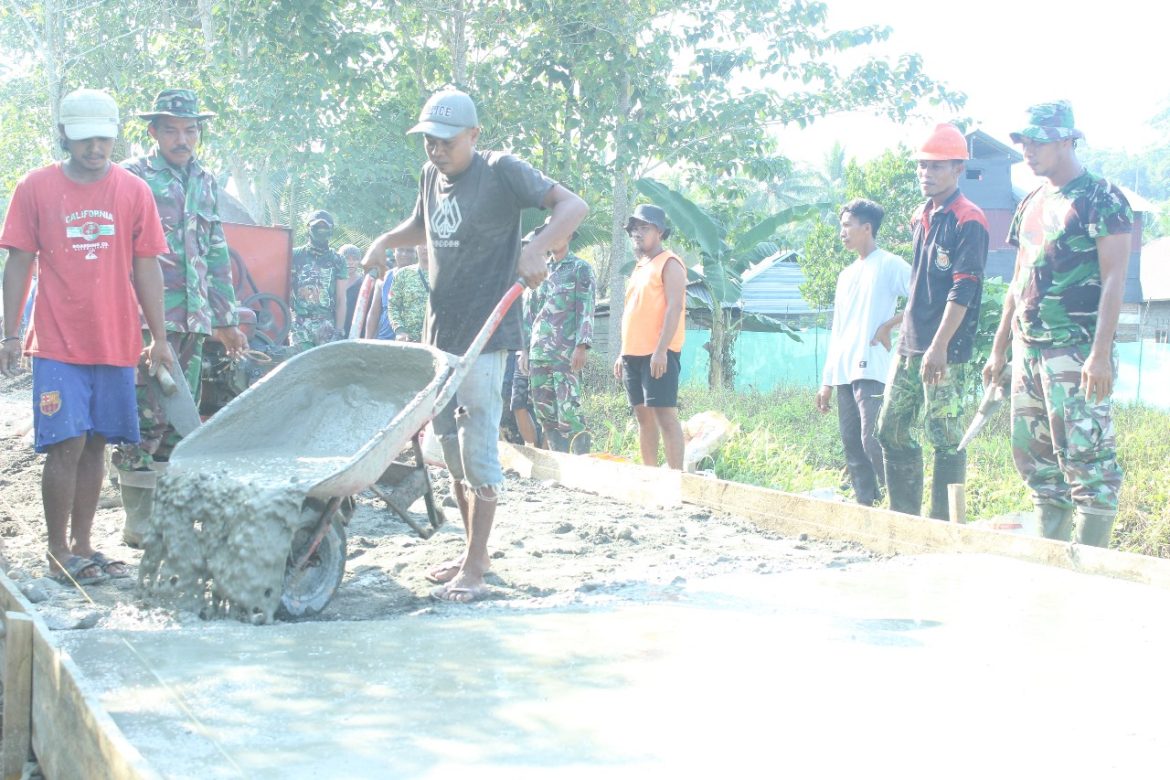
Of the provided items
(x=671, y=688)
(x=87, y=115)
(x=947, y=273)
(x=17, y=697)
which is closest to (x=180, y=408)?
(x=87, y=115)

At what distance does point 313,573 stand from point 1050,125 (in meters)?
3.49

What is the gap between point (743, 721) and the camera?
2.83 meters

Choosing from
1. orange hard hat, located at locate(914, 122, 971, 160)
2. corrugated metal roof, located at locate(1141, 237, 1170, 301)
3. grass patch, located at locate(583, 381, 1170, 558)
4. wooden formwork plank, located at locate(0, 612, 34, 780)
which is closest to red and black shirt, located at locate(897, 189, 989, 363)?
orange hard hat, located at locate(914, 122, 971, 160)

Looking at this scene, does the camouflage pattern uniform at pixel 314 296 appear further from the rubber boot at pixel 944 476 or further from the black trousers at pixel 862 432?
the rubber boot at pixel 944 476

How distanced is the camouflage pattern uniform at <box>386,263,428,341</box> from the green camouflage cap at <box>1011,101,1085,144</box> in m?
4.54

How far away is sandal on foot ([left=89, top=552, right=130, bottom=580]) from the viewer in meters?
4.66

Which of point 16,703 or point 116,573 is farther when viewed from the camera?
point 116,573

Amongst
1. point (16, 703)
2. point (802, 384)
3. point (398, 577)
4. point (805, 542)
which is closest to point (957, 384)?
point (805, 542)

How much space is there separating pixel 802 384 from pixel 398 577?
49.8 feet

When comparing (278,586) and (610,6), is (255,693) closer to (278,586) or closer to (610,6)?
(278,586)

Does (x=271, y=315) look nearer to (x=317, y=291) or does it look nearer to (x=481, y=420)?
(x=317, y=291)

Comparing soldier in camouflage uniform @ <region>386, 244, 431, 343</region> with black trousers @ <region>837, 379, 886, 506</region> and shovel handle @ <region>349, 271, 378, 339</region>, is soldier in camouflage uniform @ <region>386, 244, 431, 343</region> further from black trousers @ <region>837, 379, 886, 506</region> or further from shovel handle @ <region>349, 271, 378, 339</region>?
black trousers @ <region>837, 379, 886, 506</region>

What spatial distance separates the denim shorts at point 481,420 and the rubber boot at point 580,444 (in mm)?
3697

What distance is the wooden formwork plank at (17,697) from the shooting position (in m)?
2.88
